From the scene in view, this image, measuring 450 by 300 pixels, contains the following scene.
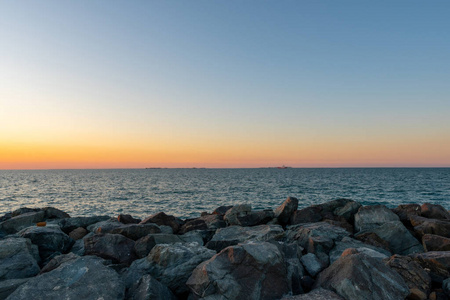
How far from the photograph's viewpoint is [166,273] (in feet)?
23.6

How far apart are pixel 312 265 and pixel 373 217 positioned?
801 centimetres

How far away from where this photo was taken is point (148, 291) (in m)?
6.08

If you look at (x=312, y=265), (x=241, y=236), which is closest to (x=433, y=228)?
(x=312, y=265)

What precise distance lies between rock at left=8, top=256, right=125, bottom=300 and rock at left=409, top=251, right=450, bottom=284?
26.5 feet

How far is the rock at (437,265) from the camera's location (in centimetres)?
741

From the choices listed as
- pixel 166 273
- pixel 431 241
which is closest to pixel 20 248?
pixel 166 273

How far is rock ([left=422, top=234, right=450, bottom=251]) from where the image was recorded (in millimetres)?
9914

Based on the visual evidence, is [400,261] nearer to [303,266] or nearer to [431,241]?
[303,266]

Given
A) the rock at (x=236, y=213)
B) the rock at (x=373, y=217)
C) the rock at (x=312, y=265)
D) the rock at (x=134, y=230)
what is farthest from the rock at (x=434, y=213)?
the rock at (x=134, y=230)

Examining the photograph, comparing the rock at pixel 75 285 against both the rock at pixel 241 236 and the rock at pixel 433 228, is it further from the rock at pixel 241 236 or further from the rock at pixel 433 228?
the rock at pixel 433 228

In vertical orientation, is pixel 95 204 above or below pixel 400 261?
below

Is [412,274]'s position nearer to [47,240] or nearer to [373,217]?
[373,217]

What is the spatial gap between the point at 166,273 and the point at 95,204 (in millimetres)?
33233

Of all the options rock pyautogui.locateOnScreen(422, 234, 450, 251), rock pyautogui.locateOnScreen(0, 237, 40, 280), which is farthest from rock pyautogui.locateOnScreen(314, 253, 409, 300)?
rock pyautogui.locateOnScreen(0, 237, 40, 280)
